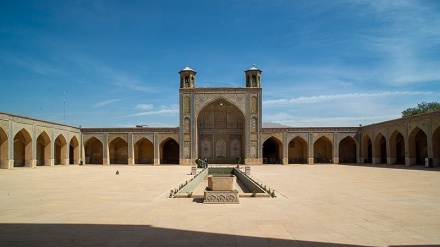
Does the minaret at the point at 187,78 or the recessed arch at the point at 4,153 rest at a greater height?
the minaret at the point at 187,78

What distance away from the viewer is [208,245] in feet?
14.3

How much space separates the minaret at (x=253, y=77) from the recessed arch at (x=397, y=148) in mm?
10758

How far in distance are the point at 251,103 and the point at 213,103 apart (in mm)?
3541

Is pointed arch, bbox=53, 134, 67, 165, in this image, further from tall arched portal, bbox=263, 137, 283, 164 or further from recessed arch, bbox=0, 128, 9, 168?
tall arched portal, bbox=263, 137, 283, 164

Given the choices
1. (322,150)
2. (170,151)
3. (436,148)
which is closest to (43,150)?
(170,151)

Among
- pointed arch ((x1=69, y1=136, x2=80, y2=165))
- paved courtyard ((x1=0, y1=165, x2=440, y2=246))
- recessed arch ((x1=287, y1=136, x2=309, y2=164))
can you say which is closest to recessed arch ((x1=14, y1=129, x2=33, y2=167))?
pointed arch ((x1=69, y1=136, x2=80, y2=165))

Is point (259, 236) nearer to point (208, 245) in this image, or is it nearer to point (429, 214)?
point (208, 245)

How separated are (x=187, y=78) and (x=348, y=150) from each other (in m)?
15.4

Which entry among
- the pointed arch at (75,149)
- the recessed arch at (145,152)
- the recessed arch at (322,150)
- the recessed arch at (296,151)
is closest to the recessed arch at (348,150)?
the recessed arch at (322,150)

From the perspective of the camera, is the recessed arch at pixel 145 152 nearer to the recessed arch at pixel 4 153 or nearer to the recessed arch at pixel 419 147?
the recessed arch at pixel 4 153

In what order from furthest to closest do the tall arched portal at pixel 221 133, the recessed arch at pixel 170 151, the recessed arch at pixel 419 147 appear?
the recessed arch at pixel 170 151
the tall arched portal at pixel 221 133
the recessed arch at pixel 419 147

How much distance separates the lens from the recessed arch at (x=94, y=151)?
1230 inches

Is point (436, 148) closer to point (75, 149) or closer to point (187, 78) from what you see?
point (187, 78)

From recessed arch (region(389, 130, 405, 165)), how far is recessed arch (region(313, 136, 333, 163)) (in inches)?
210
